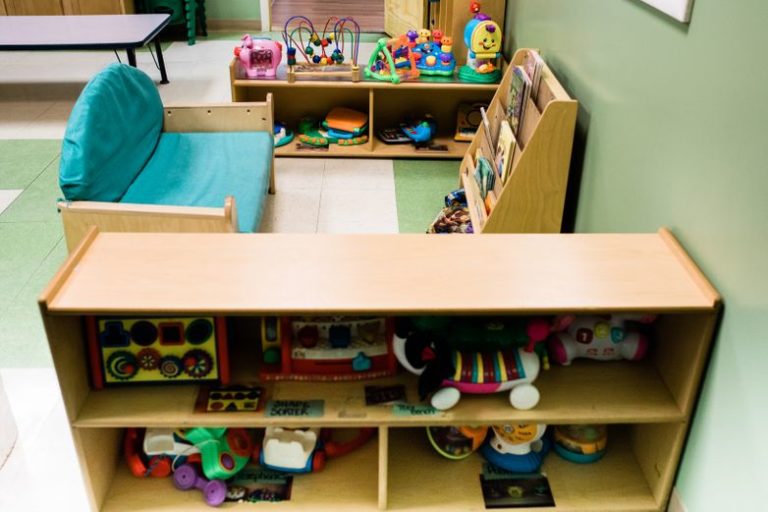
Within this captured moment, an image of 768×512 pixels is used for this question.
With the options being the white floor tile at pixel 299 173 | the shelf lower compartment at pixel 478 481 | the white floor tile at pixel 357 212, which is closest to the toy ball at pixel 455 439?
the shelf lower compartment at pixel 478 481

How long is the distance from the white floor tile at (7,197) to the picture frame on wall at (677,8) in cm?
329

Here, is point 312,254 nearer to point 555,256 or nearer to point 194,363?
point 194,363

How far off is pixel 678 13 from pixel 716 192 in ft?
1.73

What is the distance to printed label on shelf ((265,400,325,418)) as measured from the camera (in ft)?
6.35

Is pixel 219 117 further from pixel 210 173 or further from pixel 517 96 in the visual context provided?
pixel 517 96

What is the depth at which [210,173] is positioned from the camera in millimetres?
3309

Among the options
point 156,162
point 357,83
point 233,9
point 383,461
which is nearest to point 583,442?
point 383,461

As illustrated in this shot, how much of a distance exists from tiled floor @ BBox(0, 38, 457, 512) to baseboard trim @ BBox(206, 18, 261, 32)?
71 centimetres

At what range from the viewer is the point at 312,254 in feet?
6.29

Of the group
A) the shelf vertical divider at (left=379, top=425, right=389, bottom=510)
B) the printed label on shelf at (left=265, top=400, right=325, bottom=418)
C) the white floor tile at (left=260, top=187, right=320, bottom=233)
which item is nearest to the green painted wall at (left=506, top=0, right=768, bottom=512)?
the shelf vertical divider at (left=379, top=425, right=389, bottom=510)

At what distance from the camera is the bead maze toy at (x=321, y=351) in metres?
2.06

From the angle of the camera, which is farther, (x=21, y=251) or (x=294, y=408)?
(x=21, y=251)

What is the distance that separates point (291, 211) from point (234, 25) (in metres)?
4.15

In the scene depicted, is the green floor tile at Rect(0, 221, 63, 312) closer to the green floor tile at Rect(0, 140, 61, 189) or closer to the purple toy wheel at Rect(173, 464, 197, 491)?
the green floor tile at Rect(0, 140, 61, 189)
